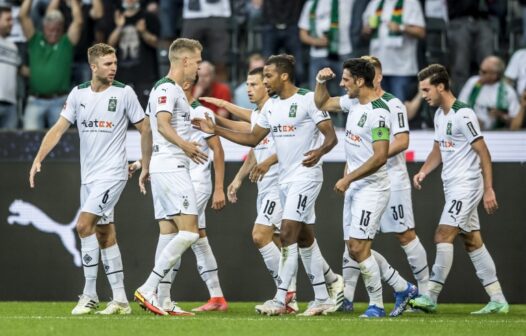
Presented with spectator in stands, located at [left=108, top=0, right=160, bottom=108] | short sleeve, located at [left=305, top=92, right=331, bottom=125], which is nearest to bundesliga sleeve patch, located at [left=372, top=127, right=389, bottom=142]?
short sleeve, located at [left=305, top=92, right=331, bottom=125]

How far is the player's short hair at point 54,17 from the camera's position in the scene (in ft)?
57.1

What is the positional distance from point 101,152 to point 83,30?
20.3 feet

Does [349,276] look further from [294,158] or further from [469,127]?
[469,127]

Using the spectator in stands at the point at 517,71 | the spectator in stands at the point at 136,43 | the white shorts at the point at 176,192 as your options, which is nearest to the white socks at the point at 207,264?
the white shorts at the point at 176,192

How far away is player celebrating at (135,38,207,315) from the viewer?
11.5 metres

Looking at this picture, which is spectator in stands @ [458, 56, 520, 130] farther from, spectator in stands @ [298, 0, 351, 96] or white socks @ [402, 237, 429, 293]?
white socks @ [402, 237, 429, 293]

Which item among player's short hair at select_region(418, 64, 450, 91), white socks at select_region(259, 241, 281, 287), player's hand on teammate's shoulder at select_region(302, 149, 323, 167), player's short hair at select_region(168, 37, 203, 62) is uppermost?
player's short hair at select_region(168, 37, 203, 62)

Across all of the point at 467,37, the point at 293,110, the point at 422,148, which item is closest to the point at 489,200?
the point at 293,110

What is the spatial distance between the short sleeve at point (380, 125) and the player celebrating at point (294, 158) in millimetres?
607

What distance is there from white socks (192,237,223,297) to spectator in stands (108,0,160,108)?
4.77 meters

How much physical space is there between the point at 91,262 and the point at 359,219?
2605 mm

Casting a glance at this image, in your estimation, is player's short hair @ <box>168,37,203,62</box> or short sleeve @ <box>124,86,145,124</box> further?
short sleeve @ <box>124,86,145,124</box>

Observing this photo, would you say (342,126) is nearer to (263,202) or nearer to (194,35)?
(194,35)

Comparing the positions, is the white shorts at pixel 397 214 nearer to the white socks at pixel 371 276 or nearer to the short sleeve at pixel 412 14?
the white socks at pixel 371 276
